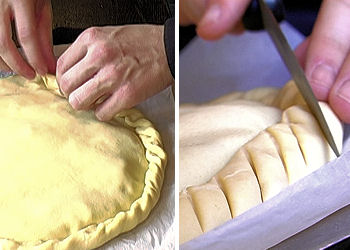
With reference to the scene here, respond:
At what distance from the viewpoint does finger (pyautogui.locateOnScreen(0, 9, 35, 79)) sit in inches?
22.9

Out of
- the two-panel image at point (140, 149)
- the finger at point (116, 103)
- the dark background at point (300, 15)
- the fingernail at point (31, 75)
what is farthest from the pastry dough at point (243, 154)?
the dark background at point (300, 15)

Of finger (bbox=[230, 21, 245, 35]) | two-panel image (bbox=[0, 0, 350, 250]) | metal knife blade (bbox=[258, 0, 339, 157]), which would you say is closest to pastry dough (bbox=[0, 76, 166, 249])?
two-panel image (bbox=[0, 0, 350, 250])

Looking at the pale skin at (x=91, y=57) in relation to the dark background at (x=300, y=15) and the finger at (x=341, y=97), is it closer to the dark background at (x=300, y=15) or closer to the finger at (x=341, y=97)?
the finger at (x=341, y=97)

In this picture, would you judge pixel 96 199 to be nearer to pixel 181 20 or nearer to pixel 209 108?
pixel 209 108

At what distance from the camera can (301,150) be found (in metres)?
0.68

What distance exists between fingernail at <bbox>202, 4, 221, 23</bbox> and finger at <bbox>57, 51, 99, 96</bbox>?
299 millimetres

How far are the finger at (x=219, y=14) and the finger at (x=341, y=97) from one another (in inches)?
8.2

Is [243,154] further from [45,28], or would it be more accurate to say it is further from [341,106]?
[45,28]

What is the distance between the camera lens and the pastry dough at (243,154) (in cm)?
63

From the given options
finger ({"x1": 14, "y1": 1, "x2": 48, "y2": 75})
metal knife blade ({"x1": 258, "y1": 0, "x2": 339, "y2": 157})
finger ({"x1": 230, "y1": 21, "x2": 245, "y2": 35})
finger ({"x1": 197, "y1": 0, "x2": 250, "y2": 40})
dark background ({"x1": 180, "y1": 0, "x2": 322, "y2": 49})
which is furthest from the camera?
dark background ({"x1": 180, "y1": 0, "x2": 322, "y2": 49})

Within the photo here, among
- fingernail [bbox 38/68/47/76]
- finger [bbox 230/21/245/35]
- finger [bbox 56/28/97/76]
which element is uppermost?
finger [bbox 56/28/97/76]

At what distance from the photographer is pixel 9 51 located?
1.95 ft

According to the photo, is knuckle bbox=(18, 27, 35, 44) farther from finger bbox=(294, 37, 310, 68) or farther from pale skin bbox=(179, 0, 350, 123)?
finger bbox=(294, 37, 310, 68)

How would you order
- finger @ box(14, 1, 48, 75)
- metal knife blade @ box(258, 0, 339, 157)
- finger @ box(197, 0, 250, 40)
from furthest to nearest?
finger @ box(197, 0, 250, 40)
metal knife blade @ box(258, 0, 339, 157)
finger @ box(14, 1, 48, 75)
